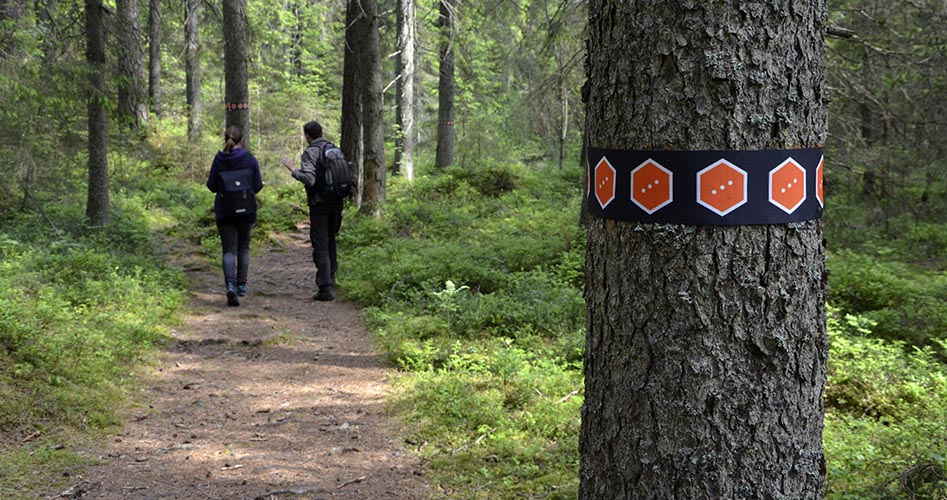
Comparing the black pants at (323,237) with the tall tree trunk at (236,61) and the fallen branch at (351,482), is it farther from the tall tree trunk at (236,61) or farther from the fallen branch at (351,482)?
the fallen branch at (351,482)

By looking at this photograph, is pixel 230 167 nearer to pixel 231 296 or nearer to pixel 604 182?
pixel 231 296

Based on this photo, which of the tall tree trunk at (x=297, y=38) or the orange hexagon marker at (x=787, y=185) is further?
the tall tree trunk at (x=297, y=38)

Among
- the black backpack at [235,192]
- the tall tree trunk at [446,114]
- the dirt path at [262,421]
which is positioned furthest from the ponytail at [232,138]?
the tall tree trunk at [446,114]

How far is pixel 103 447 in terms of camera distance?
4.66m

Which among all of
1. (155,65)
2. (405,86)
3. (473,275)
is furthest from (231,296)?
(155,65)

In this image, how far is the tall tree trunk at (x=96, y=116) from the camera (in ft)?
34.0

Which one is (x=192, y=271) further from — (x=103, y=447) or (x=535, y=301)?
(x=103, y=447)

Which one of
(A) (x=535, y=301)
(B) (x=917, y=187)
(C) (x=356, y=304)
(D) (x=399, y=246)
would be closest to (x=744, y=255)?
(A) (x=535, y=301)

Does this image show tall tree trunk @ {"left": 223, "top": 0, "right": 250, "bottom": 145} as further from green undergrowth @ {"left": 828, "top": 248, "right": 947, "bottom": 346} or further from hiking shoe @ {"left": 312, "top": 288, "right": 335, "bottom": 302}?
green undergrowth @ {"left": 828, "top": 248, "right": 947, "bottom": 346}

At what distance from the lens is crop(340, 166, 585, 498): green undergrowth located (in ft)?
14.8

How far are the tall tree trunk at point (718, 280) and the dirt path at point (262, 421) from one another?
2.31 metres

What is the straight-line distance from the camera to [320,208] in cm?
925

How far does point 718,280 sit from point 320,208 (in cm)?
761

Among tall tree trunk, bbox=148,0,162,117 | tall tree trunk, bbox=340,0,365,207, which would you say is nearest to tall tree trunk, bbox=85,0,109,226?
tall tree trunk, bbox=340,0,365,207
